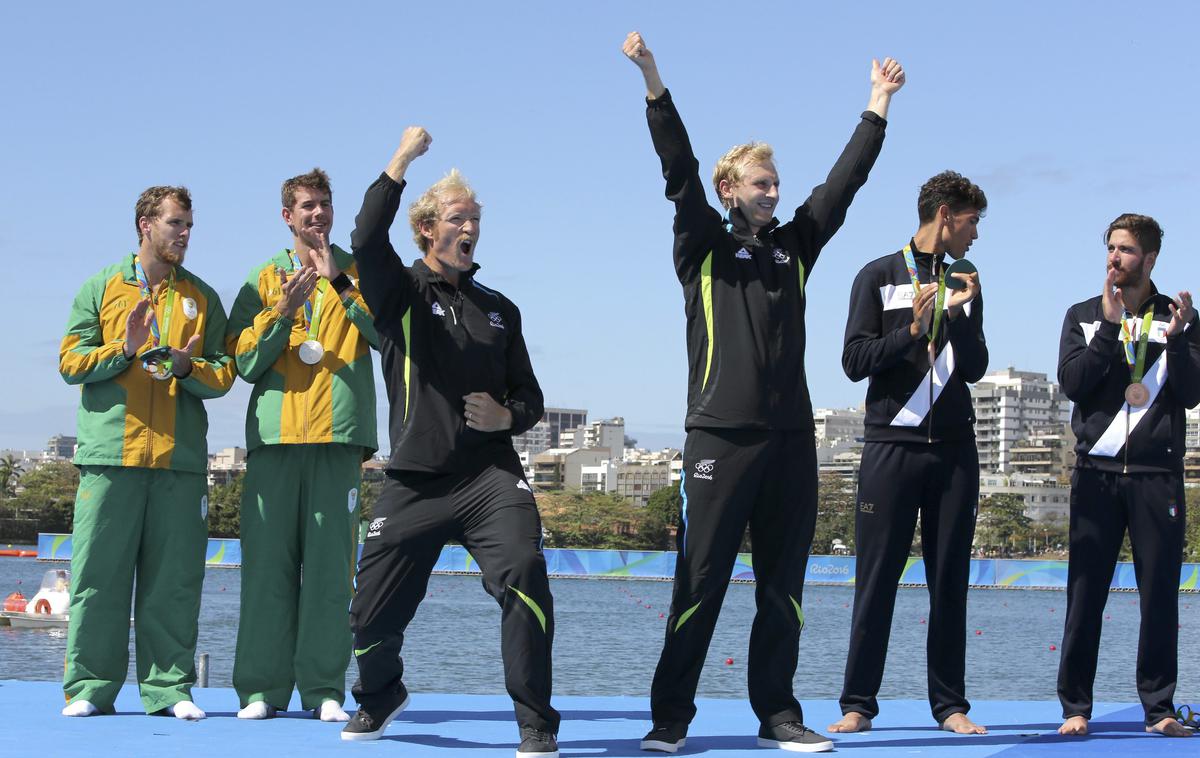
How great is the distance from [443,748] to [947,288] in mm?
3178

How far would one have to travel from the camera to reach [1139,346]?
22.4 feet

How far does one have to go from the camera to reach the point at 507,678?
212 inches

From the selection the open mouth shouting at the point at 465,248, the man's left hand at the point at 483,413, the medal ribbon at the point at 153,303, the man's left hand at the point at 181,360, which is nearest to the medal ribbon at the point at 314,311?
the man's left hand at the point at 181,360

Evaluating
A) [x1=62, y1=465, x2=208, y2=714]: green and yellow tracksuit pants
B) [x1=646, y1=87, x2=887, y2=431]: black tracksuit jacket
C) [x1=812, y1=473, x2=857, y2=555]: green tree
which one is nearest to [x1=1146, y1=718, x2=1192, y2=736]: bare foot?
[x1=646, y1=87, x2=887, y2=431]: black tracksuit jacket

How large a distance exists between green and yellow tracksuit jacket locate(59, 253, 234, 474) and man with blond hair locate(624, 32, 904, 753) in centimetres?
254

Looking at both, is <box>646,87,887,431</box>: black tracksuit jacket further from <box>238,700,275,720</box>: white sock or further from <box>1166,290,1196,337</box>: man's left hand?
<box>238,700,275,720</box>: white sock

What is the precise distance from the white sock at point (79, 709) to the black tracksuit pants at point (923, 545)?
145 inches

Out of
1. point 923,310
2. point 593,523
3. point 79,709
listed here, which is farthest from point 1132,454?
point 593,523

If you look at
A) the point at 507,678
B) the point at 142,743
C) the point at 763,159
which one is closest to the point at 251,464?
the point at 142,743

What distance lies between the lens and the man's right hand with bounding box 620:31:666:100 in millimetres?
5625

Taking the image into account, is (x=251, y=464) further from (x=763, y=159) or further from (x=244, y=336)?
(x=763, y=159)

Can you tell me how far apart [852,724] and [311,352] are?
3198mm

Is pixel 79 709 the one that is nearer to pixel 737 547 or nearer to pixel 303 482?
pixel 303 482

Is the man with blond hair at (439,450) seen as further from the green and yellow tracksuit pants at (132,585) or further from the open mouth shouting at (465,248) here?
the green and yellow tracksuit pants at (132,585)
